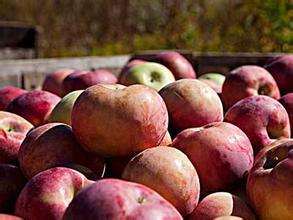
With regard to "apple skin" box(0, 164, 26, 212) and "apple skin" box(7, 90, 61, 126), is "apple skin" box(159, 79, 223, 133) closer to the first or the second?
"apple skin" box(7, 90, 61, 126)

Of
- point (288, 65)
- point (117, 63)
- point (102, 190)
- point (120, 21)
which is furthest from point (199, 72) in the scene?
point (120, 21)

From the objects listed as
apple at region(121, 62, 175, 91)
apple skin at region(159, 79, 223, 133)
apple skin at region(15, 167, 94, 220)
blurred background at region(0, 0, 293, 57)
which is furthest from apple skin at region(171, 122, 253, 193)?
blurred background at region(0, 0, 293, 57)

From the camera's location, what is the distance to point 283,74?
7.45 ft

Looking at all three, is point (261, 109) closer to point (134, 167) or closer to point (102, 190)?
point (134, 167)

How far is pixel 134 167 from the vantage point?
135cm

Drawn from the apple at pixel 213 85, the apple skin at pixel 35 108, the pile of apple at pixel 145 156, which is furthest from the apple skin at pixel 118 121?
the apple at pixel 213 85

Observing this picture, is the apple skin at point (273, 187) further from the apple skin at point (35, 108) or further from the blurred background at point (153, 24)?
the blurred background at point (153, 24)

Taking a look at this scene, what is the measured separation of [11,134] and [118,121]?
1.29 ft

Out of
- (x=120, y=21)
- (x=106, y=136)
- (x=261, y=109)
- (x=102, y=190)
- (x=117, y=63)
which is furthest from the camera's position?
(x=120, y=21)

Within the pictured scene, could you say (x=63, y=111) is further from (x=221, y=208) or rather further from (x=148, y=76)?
(x=221, y=208)

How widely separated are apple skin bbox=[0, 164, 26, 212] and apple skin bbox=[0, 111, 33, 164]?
0.11 m

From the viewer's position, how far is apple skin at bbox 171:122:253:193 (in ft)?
4.87

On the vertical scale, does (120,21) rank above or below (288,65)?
below

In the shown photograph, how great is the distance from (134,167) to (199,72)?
2.01 metres
